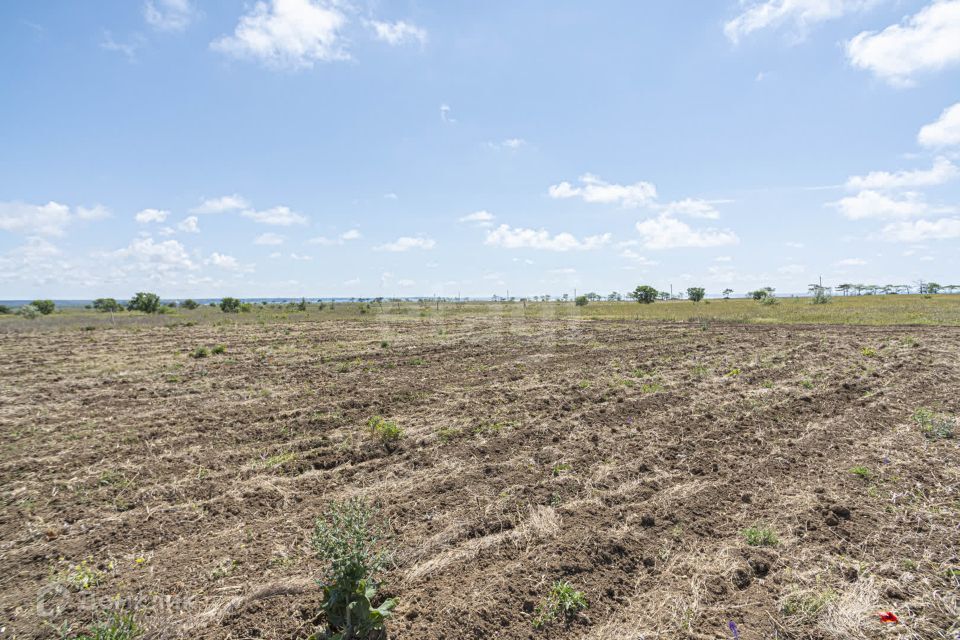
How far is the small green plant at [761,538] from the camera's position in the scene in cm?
396

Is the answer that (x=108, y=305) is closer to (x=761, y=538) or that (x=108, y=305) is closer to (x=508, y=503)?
(x=508, y=503)

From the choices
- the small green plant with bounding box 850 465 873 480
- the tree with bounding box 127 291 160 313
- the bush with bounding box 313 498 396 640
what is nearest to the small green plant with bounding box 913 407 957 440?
the small green plant with bounding box 850 465 873 480

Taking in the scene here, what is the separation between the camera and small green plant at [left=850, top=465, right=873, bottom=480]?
5.28m

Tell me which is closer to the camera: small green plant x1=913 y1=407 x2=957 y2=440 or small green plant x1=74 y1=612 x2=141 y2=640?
small green plant x1=74 y1=612 x2=141 y2=640

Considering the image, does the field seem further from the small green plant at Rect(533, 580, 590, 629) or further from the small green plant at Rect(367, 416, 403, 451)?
the small green plant at Rect(367, 416, 403, 451)

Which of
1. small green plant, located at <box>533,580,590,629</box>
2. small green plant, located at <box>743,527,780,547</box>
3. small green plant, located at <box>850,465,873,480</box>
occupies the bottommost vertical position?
small green plant, located at <box>533,580,590,629</box>

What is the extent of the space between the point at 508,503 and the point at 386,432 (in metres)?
3.05

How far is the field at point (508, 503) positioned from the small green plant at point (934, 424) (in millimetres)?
43

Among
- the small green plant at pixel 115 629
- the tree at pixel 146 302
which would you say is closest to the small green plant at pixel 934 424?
the small green plant at pixel 115 629

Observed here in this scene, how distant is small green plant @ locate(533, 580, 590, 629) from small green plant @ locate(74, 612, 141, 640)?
3090 mm

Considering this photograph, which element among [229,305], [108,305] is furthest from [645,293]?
[108,305]

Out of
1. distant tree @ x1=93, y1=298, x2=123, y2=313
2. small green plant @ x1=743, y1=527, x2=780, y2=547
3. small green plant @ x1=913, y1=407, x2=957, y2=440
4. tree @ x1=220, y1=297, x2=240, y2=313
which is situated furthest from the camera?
distant tree @ x1=93, y1=298, x2=123, y2=313

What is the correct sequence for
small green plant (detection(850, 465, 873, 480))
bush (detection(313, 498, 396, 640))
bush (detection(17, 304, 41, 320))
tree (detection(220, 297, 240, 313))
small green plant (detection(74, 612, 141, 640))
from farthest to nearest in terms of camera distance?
tree (detection(220, 297, 240, 313)) → bush (detection(17, 304, 41, 320)) → small green plant (detection(850, 465, 873, 480)) → bush (detection(313, 498, 396, 640)) → small green plant (detection(74, 612, 141, 640))

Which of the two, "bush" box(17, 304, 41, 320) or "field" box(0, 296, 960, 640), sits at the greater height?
"bush" box(17, 304, 41, 320)
